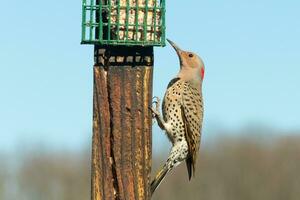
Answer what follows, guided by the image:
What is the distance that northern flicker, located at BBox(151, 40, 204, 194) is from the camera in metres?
9.90

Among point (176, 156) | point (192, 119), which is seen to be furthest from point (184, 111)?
point (176, 156)

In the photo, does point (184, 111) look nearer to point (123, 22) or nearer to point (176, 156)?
point (176, 156)

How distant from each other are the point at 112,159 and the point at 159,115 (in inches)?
53.8

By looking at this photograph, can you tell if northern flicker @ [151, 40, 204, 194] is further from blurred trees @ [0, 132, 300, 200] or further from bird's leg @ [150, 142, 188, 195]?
blurred trees @ [0, 132, 300, 200]

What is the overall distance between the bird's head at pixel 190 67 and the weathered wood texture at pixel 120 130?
2321 mm

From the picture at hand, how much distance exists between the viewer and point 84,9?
8.13 meters

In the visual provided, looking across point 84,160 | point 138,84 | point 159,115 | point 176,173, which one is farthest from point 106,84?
point 84,160

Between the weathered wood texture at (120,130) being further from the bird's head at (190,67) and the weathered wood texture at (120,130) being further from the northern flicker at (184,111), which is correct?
the bird's head at (190,67)

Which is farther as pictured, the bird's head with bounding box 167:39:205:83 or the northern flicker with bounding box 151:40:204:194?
the bird's head with bounding box 167:39:205:83

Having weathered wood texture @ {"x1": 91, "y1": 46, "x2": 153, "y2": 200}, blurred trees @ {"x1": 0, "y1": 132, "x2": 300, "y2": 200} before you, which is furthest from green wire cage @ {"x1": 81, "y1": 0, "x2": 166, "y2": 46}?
blurred trees @ {"x1": 0, "y1": 132, "x2": 300, "y2": 200}

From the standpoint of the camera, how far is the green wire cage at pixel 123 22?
26.2 feet
